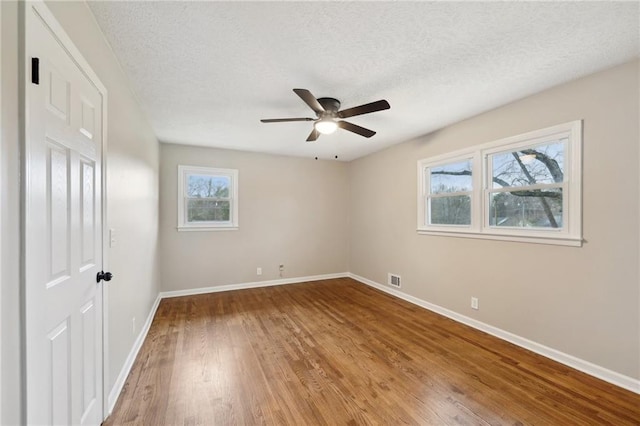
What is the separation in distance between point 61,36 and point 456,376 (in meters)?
3.31

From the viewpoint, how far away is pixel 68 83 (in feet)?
4.22

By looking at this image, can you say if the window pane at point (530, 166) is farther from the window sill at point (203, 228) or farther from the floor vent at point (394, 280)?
the window sill at point (203, 228)

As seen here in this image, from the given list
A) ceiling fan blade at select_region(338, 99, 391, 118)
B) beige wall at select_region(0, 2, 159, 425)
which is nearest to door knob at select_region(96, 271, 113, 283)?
beige wall at select_region(0, 2, 159, 425)

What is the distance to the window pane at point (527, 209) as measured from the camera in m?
2.56

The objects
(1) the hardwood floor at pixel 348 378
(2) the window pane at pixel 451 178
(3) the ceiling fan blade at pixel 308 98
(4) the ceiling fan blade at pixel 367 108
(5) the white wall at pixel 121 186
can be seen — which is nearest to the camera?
(5) the white wall at pixel 121 186

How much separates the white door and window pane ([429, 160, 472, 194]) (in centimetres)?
366

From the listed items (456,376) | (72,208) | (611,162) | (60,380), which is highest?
(611,162)

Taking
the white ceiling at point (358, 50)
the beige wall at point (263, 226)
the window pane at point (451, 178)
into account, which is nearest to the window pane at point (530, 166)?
the window pane at point (451, 178)

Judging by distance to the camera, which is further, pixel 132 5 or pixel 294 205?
pixel 294 205

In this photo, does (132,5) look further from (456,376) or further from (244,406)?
(456,376)

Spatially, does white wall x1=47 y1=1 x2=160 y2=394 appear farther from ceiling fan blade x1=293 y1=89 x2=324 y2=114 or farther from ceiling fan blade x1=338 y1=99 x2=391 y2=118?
ceiling fan blade x1=338 y1=99 x2=391 y2=118

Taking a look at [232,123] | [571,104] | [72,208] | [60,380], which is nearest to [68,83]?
[72,208]

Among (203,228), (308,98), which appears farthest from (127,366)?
(308,98)

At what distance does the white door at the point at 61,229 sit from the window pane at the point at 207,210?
2.97 meters
